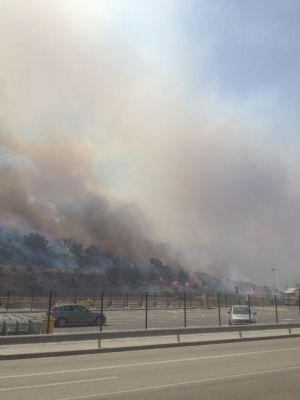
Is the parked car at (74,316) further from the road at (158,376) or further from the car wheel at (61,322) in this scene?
the road at (158,376)

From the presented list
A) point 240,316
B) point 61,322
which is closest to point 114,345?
point 61,322

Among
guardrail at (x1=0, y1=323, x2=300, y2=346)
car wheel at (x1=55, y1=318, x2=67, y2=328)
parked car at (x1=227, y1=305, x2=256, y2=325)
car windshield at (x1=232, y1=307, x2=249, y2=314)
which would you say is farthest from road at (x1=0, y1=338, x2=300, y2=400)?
car wheel at (x1=55, y1=318, x2=67, y2=328)

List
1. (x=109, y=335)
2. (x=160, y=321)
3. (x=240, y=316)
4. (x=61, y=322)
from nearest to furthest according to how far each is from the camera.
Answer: (x=109, y=335) → (x=240, y=316) → (x=61, y=322) → (x=160, y=321)

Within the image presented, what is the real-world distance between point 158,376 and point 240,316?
21.4 metres

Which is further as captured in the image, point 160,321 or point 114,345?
point 160,321

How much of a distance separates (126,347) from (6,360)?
4.87m

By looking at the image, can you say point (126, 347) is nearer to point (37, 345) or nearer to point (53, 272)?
point (37, 345)

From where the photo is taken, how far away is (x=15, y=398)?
8.58 meters

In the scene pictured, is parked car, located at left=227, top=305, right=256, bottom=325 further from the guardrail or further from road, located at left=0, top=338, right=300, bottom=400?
road, located at left=0, top=338, right=300, bottom=400

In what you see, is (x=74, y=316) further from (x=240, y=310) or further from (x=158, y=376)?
(x=158, y=376)

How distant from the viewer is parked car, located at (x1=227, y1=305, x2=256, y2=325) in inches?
1222

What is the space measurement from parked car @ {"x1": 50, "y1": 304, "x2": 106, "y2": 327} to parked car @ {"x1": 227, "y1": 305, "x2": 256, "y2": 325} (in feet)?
28.7

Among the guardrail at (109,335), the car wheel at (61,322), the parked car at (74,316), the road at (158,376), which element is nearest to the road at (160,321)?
the parked car at (74,316)

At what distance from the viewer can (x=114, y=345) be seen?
1836 centimetres
